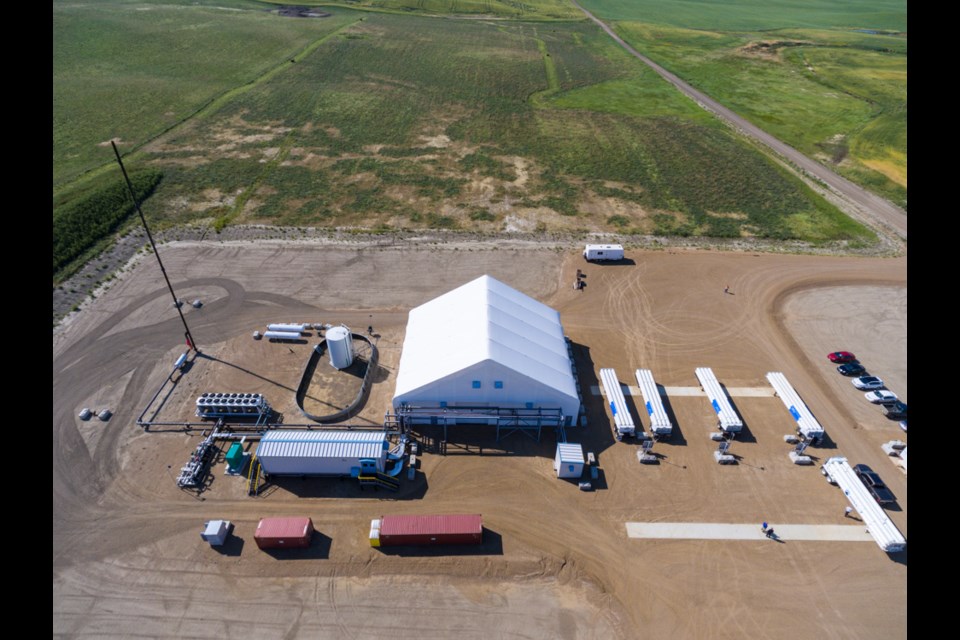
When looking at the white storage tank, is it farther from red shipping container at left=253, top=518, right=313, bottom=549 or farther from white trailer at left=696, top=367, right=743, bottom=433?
white trailer at left=696, top=367, right=743, bottom=433

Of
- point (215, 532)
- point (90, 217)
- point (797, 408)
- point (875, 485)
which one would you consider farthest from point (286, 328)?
point (875, 485)

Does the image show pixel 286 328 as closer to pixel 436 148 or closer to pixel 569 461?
pixel 569 461

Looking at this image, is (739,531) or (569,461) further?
(569,461)

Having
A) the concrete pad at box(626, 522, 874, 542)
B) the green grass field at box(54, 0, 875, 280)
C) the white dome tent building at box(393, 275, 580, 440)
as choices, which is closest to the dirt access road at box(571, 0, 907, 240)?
the green grass field at box(54, 0, 875, 280)

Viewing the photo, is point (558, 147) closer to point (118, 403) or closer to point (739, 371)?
point (739, 371)

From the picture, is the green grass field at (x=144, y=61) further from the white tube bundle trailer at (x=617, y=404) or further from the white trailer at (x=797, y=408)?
the white trailer at (x=797, y=408)
